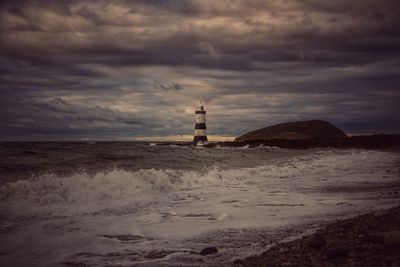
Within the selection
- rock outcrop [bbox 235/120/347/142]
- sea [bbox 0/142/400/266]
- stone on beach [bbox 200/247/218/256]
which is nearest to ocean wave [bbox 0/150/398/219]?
sea [bbox 0/142/400/266]

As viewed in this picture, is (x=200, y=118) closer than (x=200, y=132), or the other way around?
(x=200, y=118)

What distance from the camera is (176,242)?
17.0 feet

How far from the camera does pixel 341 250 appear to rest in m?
4.08

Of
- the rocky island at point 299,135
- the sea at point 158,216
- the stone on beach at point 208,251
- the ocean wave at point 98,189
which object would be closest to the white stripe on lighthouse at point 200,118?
the rocky island at point 299,135

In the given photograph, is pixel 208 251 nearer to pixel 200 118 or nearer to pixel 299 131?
Answer: pixel 200 118

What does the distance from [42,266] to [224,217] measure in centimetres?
323

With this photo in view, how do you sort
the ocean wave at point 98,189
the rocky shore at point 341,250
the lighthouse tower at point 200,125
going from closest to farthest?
the rocky shore at point 341,250
the ocean wave at point 98,189
the lighthouse tower at point 200,125

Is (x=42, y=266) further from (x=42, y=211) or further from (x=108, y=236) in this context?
(x=42, y=211)

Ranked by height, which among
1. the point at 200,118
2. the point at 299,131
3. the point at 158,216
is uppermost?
the point at 200,118

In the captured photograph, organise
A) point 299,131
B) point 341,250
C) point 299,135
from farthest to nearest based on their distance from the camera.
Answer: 1. point 299,131
2. point 299,135
3. point 341,250

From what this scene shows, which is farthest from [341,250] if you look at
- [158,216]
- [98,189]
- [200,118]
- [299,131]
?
[299,131]

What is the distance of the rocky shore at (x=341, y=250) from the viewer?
12.9 ft

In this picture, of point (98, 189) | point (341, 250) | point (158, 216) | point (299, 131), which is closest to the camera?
point (341, 250)

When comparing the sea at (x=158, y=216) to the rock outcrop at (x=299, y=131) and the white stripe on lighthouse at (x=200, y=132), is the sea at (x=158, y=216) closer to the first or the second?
the white stripe on lighthouse at (x=200, y=132)
